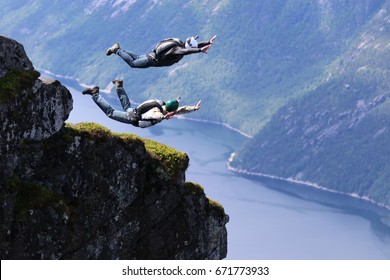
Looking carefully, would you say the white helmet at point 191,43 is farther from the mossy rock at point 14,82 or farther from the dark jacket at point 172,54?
the mossy rock at point 14,82

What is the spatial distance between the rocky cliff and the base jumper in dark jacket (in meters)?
6.64

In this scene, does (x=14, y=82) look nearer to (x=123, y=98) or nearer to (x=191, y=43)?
(x=123, y=98)

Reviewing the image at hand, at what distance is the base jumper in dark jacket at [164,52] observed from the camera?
155ft

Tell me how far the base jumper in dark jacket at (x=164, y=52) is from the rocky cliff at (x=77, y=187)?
21.8 feet

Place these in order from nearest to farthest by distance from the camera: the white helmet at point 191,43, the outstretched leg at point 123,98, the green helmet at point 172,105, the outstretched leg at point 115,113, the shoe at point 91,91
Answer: the shoe at point 91,91 → the green helmet at point 172,105 → the outstretched leg at point 115,113 → the outstretched leg at point 123,98 → the white helmet at point 191,43

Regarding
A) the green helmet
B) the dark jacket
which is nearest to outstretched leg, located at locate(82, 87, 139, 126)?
the green helmet

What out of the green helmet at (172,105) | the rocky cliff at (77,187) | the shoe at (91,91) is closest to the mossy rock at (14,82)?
the rocky cliff at (77,187)

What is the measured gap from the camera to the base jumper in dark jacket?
47.4 m

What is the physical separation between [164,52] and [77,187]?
11.4 meters

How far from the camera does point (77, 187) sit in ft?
181

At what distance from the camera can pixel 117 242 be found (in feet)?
188

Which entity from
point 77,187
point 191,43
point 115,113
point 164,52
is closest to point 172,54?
point 164,52
